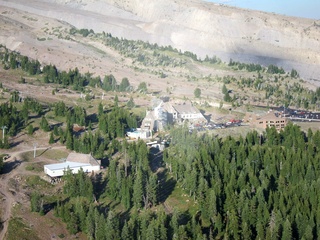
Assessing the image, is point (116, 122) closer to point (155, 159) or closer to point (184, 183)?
point (155, 159)

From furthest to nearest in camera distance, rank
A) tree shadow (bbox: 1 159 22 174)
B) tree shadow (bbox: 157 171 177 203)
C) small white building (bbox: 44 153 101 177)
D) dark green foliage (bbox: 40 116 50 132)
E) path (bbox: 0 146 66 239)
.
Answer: dark green foliage (bbox: 40 116 50 132) → tree shadow (bbox: 1 159 22 174) → small white building (bbox: 44 153 101 177) → tree shadow (bbox: 157 171 177 203) → path (bbox: 0 146 66 239)

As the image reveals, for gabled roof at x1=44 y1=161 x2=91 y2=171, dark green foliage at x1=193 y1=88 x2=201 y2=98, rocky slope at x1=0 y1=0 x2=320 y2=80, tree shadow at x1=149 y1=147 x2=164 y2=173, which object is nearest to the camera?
gabled roof at x1=44 y1=161 x2=91 y2=171

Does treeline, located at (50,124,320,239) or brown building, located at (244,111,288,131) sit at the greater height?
brown building, located at (244,111,288,131)

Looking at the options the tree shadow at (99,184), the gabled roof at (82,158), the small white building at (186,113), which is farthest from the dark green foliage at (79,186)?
the small white building at (186,113)

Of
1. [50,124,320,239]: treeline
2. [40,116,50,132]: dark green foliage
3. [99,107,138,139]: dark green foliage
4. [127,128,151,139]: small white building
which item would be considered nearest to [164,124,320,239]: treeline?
[50,124,320,239]: treeline

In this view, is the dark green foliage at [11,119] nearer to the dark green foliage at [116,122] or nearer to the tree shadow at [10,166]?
the tree shadow at [10,166]

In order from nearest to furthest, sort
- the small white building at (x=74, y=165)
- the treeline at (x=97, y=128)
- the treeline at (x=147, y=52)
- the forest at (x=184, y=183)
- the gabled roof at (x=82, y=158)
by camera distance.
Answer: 1. the forest at (x=184, y=183)
2. the small white building at (x=74, y=165)
3. the gabled roof at (x=82, y=158)
4. the treeline at (x=97, y=128)
5. the treeline at (x=147, y=52)

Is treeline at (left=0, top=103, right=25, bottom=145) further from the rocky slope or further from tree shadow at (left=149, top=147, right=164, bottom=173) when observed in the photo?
the rocky slope

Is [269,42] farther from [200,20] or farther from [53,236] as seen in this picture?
[53,236]
